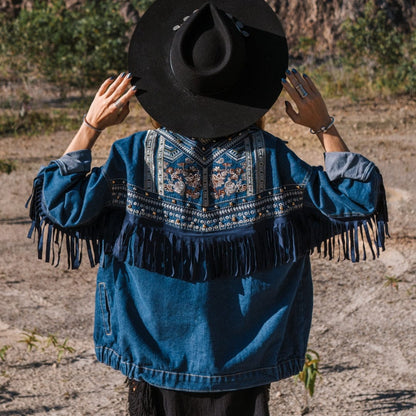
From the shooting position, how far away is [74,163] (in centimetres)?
210

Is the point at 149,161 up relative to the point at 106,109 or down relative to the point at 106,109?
down

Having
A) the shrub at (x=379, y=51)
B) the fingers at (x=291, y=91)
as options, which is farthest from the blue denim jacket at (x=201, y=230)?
the shrub at (x=379, y=51)

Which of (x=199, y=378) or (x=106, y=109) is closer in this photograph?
(x=106, y=109)

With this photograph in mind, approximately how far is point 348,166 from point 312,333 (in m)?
2.30

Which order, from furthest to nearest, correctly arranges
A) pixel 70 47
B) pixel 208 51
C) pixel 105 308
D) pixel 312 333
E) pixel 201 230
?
pixel 70 47, pixel 312 333, pixel 105 308, pixel 201 230, pixel 208 51

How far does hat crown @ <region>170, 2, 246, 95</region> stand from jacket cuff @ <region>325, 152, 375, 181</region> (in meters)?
0.33

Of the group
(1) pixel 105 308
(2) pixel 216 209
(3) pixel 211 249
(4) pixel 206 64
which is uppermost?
(4) pixel 206 64

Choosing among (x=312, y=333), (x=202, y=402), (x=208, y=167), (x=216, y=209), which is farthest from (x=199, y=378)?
(x=312, y=333)

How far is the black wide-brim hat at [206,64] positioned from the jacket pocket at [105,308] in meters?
0.51

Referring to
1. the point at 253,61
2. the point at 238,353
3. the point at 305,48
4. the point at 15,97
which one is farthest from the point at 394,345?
the point at 305,48

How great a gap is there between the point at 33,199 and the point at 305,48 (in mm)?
14093

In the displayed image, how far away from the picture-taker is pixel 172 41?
2.15 m

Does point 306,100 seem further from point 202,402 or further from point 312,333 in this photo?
point 312,333

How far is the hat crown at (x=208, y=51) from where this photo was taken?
206cm
